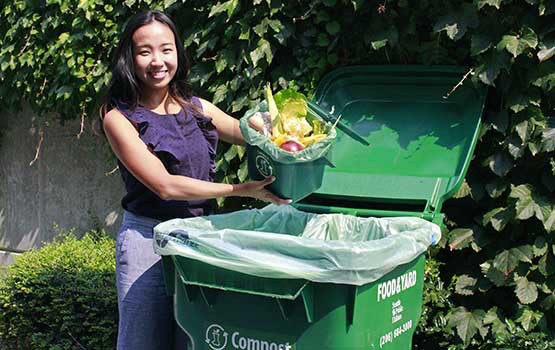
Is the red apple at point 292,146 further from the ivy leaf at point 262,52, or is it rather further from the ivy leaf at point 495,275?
the ivy leaf at point 262,52

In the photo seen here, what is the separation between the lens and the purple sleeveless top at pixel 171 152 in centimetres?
306

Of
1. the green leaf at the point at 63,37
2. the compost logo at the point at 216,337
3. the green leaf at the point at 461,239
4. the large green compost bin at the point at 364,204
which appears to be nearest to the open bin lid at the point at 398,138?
the large green compost bin at the point at 364,204

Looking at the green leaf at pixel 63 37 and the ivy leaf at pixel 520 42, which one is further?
the green leaf at pixel 63 37

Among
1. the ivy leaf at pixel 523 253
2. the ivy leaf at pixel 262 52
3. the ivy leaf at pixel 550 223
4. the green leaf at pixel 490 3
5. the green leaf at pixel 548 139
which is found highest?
the green leaf at pixel 490 3

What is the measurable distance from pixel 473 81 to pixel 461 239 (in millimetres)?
721

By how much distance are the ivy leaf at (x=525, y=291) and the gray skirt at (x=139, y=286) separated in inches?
60.7

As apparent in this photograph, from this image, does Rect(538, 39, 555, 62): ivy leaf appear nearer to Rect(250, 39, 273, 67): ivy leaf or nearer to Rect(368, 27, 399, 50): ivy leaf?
Rect(368, 27, 399, 50): ivy leaf

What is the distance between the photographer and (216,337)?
2.86 meters

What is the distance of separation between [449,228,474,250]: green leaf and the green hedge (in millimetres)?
1896

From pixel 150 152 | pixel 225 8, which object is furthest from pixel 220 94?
pixel 150 152

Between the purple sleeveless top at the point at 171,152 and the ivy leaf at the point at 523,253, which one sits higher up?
the purple sleeveless top at the point at 171,152

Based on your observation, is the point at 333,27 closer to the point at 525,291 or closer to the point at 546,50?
the point at 546,50

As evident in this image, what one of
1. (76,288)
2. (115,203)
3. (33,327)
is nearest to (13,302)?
(33,327)

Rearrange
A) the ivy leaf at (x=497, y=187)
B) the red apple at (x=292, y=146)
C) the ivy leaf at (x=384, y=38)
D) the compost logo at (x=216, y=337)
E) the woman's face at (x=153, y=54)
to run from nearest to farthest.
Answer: the compost logo at (x=216, y=337), the red apple at (x=292, y=146), the woman's face at (x=153, y=54), the ivy leaf at (x=497, y=187), the ivy leaf at (x=384, y=38)
